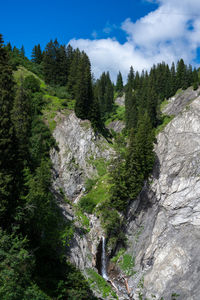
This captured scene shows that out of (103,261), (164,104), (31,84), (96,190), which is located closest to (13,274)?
(103,261)

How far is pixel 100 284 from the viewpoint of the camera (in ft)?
91.5

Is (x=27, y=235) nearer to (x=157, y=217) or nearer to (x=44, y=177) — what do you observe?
(x=44, y=177)

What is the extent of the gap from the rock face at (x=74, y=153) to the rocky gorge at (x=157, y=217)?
0.69 feet

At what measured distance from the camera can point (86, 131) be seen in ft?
163

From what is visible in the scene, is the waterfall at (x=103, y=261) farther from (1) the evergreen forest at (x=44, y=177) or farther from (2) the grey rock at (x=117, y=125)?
(2) the grey rock at (x=117, y=125)

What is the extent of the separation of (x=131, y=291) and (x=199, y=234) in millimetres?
12946

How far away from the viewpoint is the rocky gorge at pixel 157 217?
1085 inches

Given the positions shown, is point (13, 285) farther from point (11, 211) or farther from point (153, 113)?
point (153, 113)

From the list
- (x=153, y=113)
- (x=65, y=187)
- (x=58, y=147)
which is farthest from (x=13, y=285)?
(x=153, y=113)

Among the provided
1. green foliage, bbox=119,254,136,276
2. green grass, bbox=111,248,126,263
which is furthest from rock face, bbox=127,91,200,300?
green grass, bbox=111,248,126,263

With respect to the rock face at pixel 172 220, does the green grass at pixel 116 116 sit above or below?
above

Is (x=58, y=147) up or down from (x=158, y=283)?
up

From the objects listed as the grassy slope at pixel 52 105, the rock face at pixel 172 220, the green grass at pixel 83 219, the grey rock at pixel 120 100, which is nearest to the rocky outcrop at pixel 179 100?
the rock face at pixel 172 220

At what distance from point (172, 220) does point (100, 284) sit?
48.2 ft
